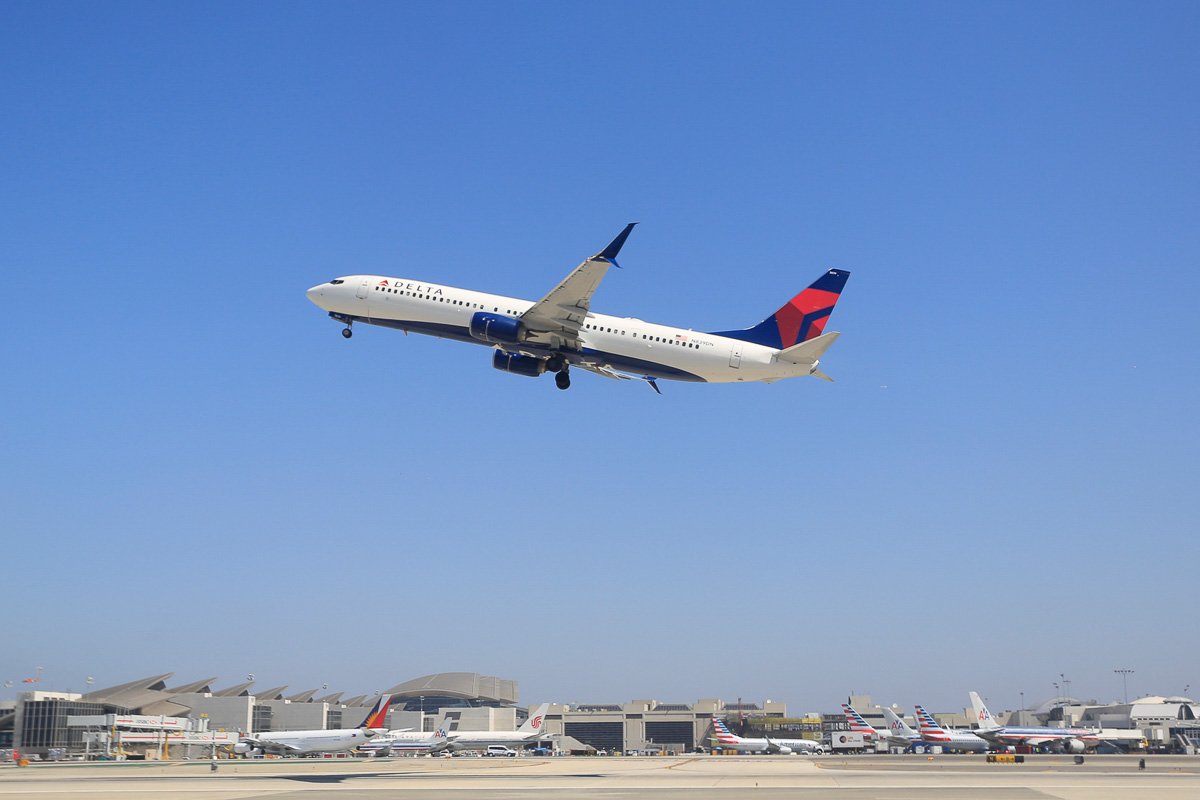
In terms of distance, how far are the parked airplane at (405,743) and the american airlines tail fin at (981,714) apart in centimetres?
6646

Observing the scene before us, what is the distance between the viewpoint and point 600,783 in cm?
5116

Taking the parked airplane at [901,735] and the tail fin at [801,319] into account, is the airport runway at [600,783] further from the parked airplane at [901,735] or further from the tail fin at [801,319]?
the parked airplane at [901,735]

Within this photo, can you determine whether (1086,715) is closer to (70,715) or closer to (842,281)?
(842,281)

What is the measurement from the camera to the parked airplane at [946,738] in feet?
355

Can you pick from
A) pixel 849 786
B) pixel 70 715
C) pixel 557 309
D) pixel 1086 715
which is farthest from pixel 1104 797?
pixel 1086 715

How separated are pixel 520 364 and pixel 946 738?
264 feet

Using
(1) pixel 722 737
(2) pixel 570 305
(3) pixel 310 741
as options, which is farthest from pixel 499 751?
(2) pixel 570 305

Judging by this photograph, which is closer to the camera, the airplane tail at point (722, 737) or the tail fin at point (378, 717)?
the tail fin at point (378, 717)

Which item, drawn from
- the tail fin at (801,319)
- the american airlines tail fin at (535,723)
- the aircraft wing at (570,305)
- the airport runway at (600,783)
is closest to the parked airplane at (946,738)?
the airport runway at (600,783)

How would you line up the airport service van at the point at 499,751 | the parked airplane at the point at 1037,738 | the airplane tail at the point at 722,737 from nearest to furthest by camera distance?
the parked airplane at the point at 1037,738 < the airport service van at the point at 499,751 < the airplane tail at the point at 722,737

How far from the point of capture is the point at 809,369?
5134cm

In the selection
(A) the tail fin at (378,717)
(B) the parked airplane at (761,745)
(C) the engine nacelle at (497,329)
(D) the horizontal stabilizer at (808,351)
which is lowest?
(B) the parked airplane at (761,745)

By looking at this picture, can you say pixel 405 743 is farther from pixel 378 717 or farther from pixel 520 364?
pixel 520 364

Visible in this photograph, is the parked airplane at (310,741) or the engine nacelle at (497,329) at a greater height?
the engine nacelle at (497,329)
